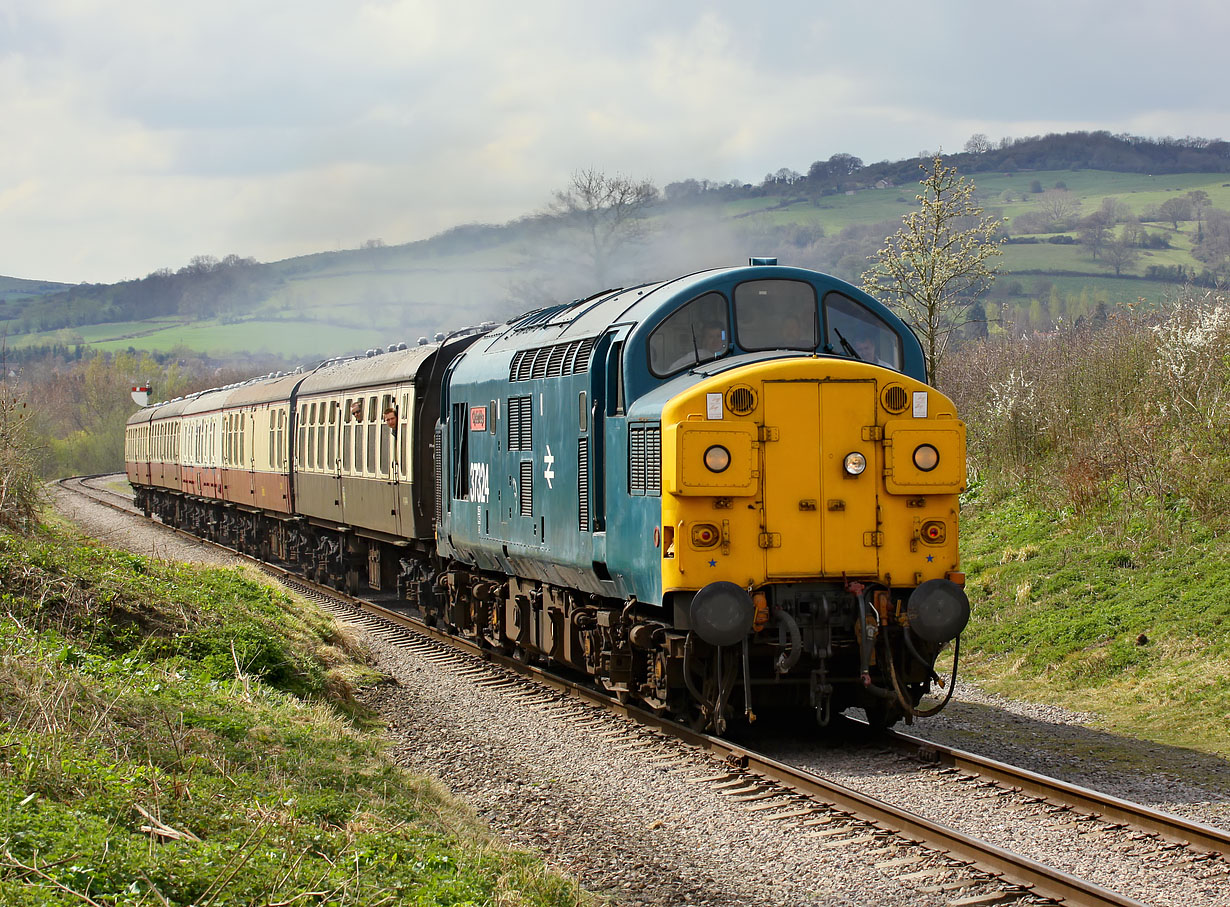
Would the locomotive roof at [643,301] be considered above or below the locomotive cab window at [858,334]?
above

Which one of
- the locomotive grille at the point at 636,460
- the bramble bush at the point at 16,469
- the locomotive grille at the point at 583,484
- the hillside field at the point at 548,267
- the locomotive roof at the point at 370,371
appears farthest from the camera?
the hillside field at the point at 548,267

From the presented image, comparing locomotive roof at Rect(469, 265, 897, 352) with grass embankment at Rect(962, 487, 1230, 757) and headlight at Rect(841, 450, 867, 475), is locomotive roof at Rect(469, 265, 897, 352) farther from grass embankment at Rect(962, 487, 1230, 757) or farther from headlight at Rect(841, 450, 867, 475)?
grass embankment at Rect(962, 487, 1230, 757)

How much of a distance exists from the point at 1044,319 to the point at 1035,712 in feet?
223

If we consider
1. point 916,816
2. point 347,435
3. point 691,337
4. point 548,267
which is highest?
point 548,267

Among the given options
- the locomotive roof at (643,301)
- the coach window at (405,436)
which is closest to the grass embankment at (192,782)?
the locomotive roof at (643,301)

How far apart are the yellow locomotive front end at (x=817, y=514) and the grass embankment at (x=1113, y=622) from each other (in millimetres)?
2767

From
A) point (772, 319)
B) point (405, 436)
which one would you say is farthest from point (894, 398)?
point (405, 436)

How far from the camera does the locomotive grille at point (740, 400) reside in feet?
31.6

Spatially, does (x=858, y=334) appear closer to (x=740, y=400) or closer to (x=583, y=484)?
(x=740, y=400)

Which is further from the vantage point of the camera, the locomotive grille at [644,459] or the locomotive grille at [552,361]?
the locomotive grille at [552,361]

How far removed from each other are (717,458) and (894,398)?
1.52m

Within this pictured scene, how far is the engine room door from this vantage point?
978 cm

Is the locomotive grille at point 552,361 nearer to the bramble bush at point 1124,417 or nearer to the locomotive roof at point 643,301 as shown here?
the locomotive roof at point 643,301

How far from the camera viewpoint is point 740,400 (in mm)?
9664
